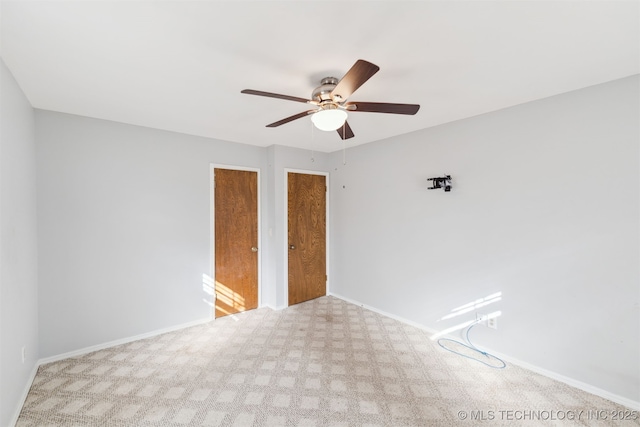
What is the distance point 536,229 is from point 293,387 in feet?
8.16

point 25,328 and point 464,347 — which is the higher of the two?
point 25,328

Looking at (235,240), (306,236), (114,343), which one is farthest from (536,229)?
(114,343)

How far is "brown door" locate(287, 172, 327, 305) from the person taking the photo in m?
4.11

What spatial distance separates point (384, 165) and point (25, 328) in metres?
3.86

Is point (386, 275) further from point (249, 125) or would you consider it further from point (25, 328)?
point (25, 328)

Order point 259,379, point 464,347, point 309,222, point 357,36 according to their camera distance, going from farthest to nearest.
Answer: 1. point 309,222
2. point 464,347
3. point 259,379
4. point 357,36

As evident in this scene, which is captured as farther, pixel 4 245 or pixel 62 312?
pixel 62 312

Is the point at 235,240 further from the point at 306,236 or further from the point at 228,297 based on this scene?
the point at 306,236

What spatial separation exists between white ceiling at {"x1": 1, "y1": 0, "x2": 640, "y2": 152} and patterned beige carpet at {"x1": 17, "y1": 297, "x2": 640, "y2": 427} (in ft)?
7.82

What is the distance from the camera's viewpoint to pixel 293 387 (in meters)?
2.24

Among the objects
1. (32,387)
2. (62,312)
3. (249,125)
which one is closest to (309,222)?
(249,125)

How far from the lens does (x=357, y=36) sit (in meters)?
1.48

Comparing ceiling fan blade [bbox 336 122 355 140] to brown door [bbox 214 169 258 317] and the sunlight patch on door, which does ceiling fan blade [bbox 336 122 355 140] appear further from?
the sunlight patch on door

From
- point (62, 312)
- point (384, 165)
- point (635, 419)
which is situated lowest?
point (635, 419)
